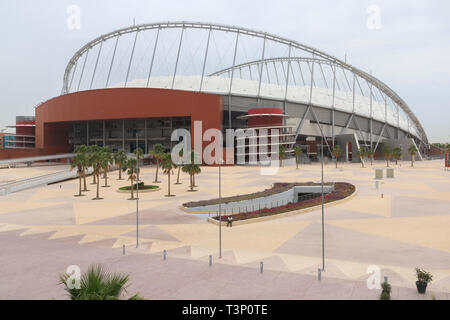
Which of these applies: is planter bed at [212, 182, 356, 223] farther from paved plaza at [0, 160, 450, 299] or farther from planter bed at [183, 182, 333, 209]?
planter bed at [183, 182, 333, 209]

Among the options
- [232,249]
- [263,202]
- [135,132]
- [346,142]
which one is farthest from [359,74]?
[232,249]

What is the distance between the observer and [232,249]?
885 inches

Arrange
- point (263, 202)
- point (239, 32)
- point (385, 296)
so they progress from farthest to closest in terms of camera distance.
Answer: point (239, 32) < point (263, 202) < point (385, 296)

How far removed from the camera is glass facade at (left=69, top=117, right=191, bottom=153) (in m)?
109

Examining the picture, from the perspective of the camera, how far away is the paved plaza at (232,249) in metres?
15.8

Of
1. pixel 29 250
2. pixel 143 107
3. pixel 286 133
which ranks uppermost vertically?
pixel 143 107

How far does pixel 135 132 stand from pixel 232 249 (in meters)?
94.9

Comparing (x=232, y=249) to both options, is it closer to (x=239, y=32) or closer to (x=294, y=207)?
(x=294, y=207)

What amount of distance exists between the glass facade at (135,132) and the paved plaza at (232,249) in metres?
69.6

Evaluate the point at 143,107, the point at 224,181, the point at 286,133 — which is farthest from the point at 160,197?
the point at 286,133

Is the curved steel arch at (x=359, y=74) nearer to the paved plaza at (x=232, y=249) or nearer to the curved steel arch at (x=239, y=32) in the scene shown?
the curved steel arch at (x=239, y=32)

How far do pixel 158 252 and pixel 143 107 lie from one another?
252 ft
